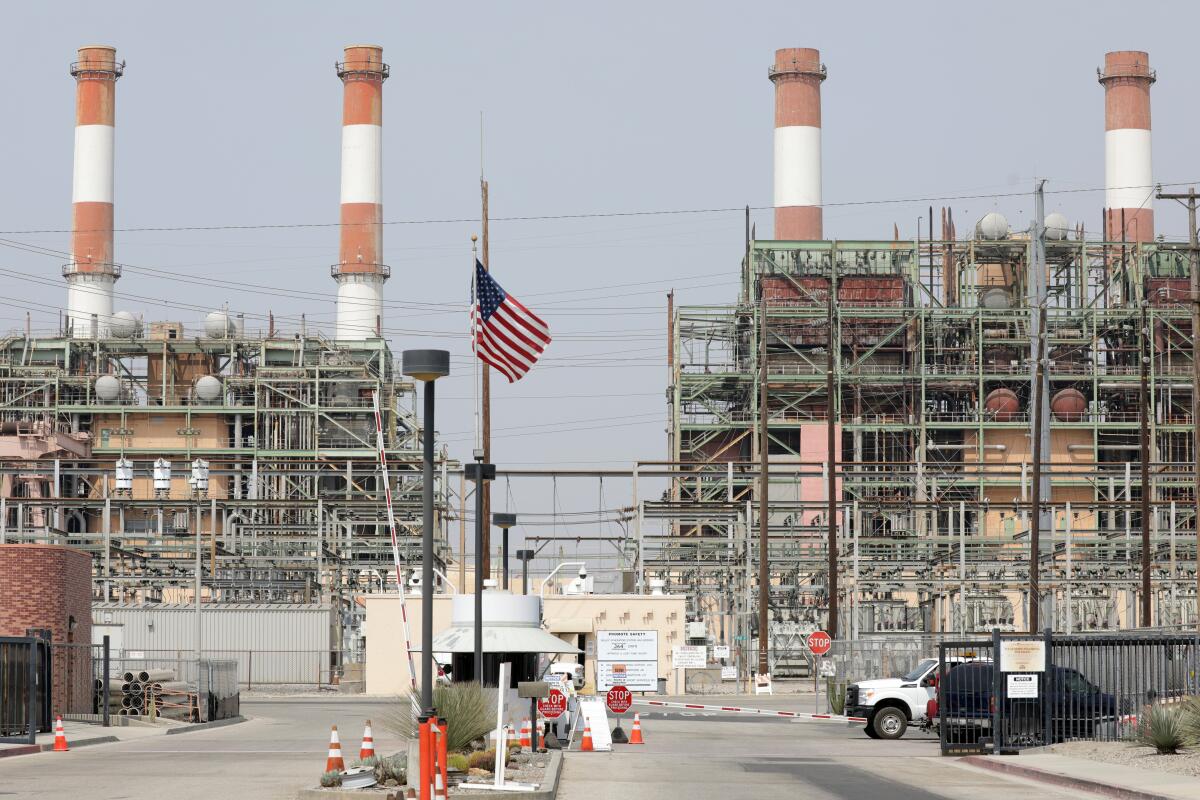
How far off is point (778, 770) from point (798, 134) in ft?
194

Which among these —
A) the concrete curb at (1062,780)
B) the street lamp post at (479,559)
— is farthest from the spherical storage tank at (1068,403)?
the street lamp post at (479,559)

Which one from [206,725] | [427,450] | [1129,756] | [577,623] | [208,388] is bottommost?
[206,725]

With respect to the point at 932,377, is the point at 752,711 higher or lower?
lower

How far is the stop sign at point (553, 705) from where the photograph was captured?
87.7 feet

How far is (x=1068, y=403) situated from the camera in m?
80.4

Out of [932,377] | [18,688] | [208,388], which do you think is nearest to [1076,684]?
[18,688]

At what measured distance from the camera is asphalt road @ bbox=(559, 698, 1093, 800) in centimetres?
2022

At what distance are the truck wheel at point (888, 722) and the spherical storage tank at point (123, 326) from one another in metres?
59.6

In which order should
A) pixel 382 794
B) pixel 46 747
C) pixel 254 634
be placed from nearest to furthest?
1. pixel 382 794
2. pixel 46 747
3. pixel 254 634

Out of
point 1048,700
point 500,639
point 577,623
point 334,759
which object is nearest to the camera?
point 334,759

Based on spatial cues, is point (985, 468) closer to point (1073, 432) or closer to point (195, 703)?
point (1073, 432)

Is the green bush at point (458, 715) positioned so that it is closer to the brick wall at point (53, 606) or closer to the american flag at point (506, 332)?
the american flag at point (506, 332)

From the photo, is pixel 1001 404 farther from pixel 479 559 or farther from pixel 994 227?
pixel 479 559

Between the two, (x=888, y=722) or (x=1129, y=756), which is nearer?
(x=1129, y=756)
